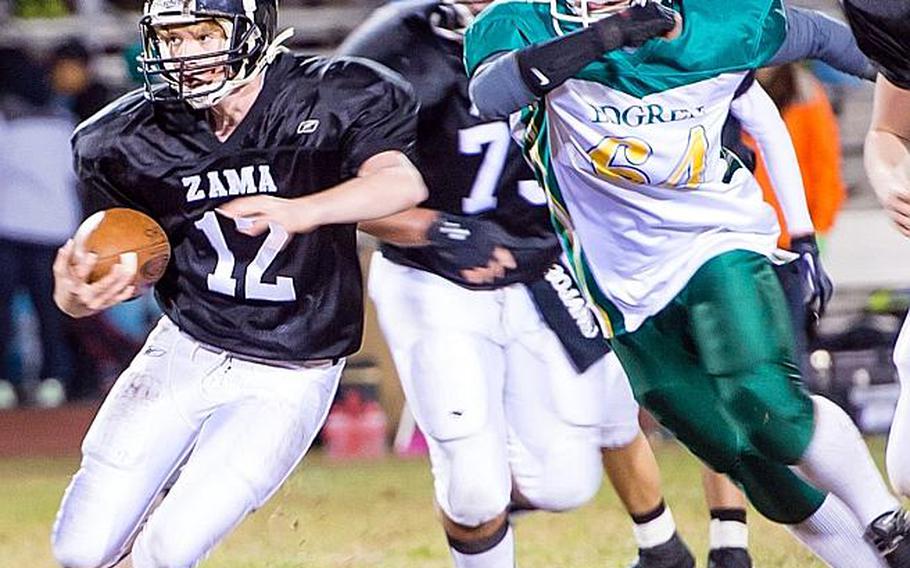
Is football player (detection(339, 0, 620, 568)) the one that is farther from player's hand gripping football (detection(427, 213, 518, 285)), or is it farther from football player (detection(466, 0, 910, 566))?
football player (detection(466, 0, 910, 566))

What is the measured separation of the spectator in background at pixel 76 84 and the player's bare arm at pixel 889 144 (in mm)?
5714

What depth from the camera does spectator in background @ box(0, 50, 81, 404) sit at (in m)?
9.22

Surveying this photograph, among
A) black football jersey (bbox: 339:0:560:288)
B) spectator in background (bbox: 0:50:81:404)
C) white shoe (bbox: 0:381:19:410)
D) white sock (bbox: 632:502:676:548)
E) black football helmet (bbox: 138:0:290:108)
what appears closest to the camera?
black football helmet (bbox: 138:0:290:108)

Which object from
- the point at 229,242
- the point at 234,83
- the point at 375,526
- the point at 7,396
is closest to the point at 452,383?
the point at 229,242

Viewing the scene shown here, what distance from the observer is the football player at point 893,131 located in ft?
12.7

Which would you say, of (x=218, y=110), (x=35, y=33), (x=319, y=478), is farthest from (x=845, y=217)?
(x=218, y=110)

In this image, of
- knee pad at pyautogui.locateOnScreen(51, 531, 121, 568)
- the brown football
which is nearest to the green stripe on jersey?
the brown football

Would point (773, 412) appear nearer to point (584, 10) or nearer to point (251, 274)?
point (584, 10)

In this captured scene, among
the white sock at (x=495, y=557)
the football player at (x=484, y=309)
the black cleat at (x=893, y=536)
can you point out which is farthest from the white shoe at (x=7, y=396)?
the black cleat at (x=893, y=536)

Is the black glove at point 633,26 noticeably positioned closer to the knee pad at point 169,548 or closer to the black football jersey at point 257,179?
the black football jersey at point 257,179

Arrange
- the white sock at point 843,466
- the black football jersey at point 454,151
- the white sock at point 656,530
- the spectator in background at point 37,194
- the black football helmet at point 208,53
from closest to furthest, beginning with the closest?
the white sock at point 843,466, the black football helmet at point 208,53, the black football jersey at point 454,151, the white sock at point 656,530, the spectator in background at point 37,194

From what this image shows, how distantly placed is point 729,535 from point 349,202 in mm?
1496

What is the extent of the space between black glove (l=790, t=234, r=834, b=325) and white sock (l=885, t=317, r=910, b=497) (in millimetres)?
371

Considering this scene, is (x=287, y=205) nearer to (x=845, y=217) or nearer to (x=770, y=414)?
(x=770, y=414)
